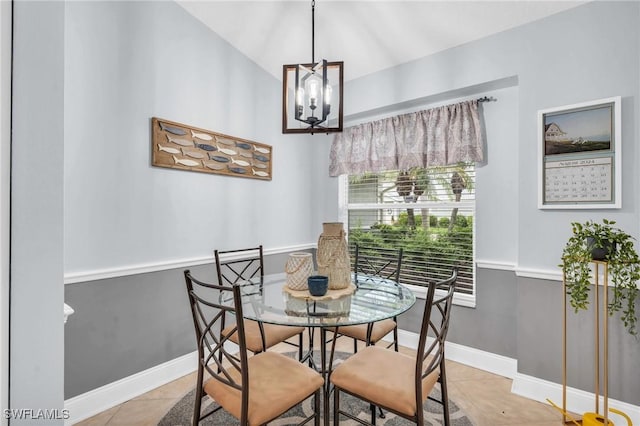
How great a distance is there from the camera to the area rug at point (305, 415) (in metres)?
1.89

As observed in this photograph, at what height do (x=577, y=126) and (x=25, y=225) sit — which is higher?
(x=577, y=126)

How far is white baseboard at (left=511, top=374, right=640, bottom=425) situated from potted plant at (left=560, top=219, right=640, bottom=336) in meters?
0.48

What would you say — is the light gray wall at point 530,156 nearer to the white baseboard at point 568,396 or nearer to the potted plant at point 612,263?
the white baseboard at point 568,396

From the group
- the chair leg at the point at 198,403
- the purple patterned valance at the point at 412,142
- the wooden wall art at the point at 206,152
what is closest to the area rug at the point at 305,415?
the chair leg at the point at 198,403

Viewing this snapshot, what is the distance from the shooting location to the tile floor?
6.28 ft

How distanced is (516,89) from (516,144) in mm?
440

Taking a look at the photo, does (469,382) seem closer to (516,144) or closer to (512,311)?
(512,311)

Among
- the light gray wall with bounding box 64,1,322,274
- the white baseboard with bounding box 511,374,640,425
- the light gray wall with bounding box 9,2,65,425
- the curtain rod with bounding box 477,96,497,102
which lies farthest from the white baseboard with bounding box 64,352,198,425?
the curtain rod with bounding box 477,96,497,102

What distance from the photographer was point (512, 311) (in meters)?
2.46

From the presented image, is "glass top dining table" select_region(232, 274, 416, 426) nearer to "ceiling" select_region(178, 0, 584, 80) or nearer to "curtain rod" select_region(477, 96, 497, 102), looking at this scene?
"curtain rod" select_region(477, 96, 497, 102)

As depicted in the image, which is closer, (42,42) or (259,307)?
(42,42)

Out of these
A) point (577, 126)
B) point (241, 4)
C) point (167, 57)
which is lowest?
point (577, 126)

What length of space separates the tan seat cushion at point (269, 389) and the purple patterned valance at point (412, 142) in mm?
2136

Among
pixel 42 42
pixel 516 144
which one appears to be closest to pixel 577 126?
pixel 516 144
